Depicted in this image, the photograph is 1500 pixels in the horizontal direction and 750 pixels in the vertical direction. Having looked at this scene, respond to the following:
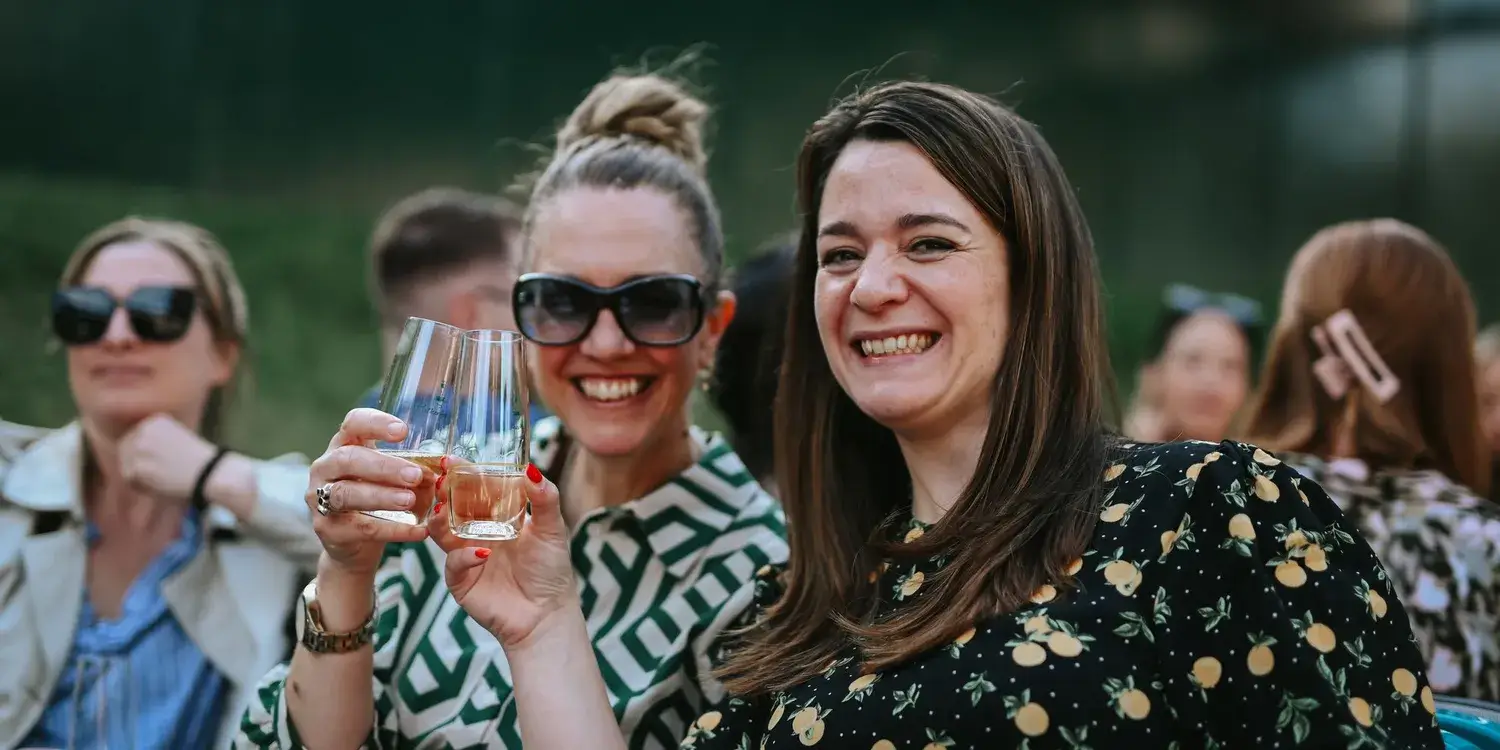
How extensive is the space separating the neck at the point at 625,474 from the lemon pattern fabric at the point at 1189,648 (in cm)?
81

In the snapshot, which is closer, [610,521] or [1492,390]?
[610,521]

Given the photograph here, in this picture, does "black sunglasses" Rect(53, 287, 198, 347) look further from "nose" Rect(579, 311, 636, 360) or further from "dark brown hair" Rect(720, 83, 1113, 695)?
"dark brown hair" Rect(720, 83, 1113, 695)

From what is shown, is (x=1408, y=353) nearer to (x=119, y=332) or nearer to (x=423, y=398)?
(x=423, y=398)

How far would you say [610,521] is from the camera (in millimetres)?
2434

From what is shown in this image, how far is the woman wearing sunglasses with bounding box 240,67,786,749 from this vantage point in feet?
6.98

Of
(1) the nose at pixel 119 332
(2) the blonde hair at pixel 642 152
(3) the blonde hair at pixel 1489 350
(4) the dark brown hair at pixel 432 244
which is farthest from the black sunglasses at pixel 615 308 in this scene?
(3) the blonde hair at pixel 1489 350

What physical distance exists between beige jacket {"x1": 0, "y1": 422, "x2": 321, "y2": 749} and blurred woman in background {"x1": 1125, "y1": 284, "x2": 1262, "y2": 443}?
3815 mm

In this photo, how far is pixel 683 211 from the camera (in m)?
2.49

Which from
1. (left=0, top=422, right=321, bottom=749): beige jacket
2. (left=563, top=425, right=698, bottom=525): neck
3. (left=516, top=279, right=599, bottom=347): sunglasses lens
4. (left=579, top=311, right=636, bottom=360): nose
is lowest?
(left=0, top=422, right=321, bottom=749): beige jacket

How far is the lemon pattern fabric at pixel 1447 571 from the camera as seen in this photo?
2.90 m

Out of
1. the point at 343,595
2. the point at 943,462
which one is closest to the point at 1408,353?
the point at 943,462

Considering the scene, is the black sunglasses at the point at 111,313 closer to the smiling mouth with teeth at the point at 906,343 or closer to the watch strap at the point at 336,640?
the watch strap at the point at 336,640

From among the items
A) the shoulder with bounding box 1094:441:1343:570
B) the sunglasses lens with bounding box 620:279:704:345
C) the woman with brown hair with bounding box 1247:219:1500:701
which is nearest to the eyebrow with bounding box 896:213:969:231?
the shoulder with bounding box 1094:441:1343:570

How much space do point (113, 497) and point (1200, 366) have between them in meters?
4.38
